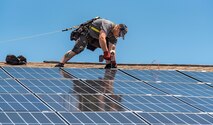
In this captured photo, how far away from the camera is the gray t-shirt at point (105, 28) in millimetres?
27078

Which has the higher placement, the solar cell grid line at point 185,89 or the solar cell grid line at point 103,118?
the solar cell grid line at point 185,89

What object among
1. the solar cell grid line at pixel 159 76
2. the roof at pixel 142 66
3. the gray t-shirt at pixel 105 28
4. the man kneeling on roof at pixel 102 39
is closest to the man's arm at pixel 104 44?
the man kneeling on roof at pixel 102 39

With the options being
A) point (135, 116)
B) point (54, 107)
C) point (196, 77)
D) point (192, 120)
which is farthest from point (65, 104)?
point (196, 77)

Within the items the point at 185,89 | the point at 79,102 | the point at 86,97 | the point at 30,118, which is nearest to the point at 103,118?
the point at 79,102

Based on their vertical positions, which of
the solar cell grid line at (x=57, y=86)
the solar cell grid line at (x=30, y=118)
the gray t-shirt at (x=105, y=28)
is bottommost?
the solar cell grid line at (x=30, y=118)

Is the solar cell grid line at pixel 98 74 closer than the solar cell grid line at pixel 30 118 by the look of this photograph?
No

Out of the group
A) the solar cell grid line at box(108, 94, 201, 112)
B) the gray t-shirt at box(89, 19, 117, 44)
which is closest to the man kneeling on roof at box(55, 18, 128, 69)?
the gray t-shirt at box(89, 19, 117, 44)

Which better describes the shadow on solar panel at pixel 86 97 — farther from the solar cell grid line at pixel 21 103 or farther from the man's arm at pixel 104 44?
the man's arm at pixel 104 44

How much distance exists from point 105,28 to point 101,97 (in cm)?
454

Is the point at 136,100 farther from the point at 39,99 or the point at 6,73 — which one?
the point at 6,73

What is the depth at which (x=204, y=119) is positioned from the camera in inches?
844

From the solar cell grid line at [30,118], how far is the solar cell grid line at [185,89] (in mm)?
5073

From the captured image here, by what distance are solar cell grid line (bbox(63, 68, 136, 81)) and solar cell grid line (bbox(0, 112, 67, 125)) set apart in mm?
4767

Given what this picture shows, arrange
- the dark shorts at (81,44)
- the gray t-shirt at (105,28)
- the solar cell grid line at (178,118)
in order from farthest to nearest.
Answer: the dark shorts at (81,44)
the gray t-shirt at (105,28)
the solar cell grid line at (178,118)
